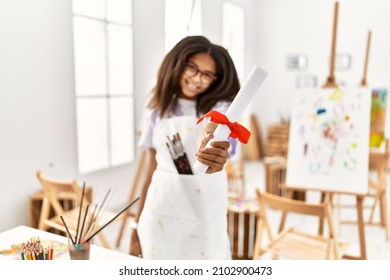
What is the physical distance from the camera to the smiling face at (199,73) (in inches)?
35.7

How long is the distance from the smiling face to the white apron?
0.09m

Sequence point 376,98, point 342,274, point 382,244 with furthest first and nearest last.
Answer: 1. point 376,98
2. point 382,244
3. point 342,274

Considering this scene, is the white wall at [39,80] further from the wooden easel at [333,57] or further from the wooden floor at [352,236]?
the wooden floor at [352,236]

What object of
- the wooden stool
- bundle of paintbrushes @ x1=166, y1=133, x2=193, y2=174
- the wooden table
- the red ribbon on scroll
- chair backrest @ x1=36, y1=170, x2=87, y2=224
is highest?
the red ribbon on scroll

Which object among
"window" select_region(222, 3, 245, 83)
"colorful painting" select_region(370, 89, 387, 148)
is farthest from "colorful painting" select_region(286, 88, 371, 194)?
"colorful painting" select_region(370, 89, 387, 148)

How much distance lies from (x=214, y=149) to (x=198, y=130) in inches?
8.7

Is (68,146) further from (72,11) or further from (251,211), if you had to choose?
(251,211)

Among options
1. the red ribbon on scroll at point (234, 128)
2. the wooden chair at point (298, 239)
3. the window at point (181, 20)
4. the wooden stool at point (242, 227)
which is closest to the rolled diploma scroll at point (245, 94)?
the red ribbon on scroll at point (234, 128)

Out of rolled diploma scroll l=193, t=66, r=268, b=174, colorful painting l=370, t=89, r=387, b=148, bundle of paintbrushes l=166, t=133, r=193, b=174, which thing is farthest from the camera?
colorful painting l=370, t=89, r=387, b=148

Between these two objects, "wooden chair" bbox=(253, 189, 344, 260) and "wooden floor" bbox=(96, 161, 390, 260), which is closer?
"wooden chair" bbox=(253, 189, 344, 260)

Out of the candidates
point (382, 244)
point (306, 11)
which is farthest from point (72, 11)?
point (382, 244)

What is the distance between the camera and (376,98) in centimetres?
312

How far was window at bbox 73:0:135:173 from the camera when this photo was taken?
3.08ft

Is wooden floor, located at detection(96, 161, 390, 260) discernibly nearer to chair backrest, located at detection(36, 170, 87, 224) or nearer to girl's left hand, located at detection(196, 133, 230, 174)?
chair backrest, located at detection(36, 170, 87, 224)
